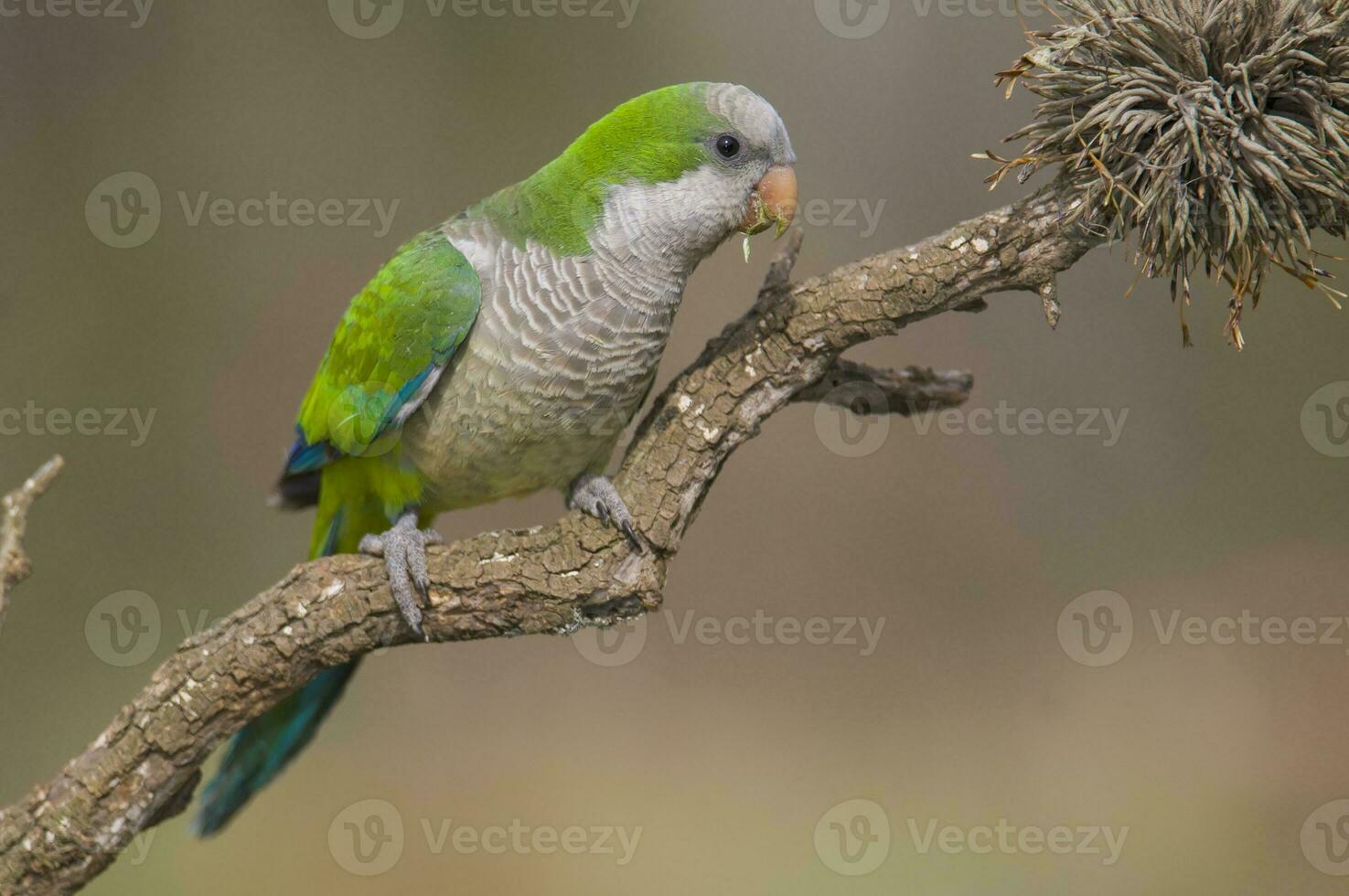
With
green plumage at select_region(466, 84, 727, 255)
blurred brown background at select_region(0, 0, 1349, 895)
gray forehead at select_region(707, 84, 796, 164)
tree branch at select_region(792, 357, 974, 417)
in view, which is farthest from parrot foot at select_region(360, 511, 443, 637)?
blurred brown background at select_region(0, 0, 1349, 895)

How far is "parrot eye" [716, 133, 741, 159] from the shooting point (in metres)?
2.46

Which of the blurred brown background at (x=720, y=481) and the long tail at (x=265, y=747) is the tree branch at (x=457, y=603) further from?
the blurred brown background at (x=720, y=481)

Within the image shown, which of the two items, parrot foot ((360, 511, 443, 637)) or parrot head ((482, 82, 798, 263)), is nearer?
parrot foot ((360, 511, 443, 637))

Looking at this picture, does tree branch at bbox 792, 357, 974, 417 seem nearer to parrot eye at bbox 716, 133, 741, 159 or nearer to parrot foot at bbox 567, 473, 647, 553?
parrot foot at bbox 567, 473, 647, 553

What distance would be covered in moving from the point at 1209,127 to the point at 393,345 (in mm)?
1857

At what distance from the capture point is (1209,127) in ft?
5.65

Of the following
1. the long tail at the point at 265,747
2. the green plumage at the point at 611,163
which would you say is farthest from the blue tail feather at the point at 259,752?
the green plumage at the point at 611,163

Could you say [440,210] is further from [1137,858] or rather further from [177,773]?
[1137,858]

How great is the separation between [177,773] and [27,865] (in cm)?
35

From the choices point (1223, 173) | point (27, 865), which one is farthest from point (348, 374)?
point (1223, 173)

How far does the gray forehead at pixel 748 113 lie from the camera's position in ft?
8.02

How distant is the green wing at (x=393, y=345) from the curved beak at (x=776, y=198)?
73 cm

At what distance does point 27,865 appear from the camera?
2246mm

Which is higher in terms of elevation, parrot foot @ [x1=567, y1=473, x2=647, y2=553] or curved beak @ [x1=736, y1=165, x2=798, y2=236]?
curved beak @ [x1=736, y1=165, x2=798, y2=236]
